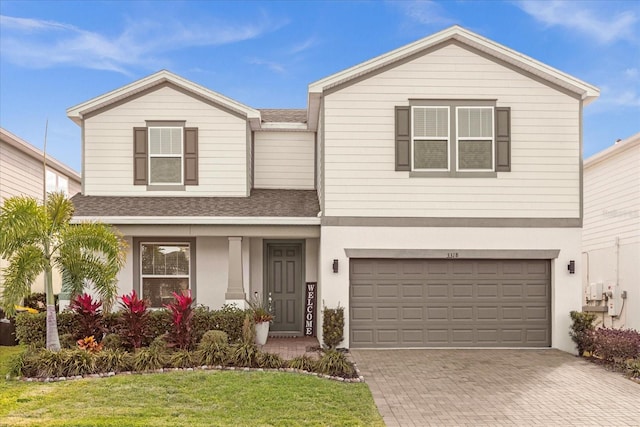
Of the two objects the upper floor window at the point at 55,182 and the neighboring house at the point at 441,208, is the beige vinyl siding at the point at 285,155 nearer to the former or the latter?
the neighboring house at the point at 441,208

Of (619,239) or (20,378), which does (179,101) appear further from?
(619,239)

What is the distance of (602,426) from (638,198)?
406 inches


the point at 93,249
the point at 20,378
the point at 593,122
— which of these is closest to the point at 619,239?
the point at 593,122

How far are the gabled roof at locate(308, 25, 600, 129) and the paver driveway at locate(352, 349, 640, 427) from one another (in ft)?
19.9

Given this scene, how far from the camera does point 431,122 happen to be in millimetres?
13805

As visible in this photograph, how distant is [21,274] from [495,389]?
28.6ft

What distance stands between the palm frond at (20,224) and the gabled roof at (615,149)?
568 inches

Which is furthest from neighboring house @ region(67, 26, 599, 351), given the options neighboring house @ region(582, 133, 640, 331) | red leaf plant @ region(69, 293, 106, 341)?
neighboring house @ region(582, 133, 640, 331)

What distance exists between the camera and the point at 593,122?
16797 mm

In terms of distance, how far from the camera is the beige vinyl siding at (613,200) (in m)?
16.5

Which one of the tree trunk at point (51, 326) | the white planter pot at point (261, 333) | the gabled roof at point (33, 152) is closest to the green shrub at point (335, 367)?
the white planter pot at point (261, 333)

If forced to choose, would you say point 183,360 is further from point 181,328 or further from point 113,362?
point 181,328

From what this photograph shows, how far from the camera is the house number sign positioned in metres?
15.5

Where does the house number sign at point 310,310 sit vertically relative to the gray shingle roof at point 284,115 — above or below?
below
